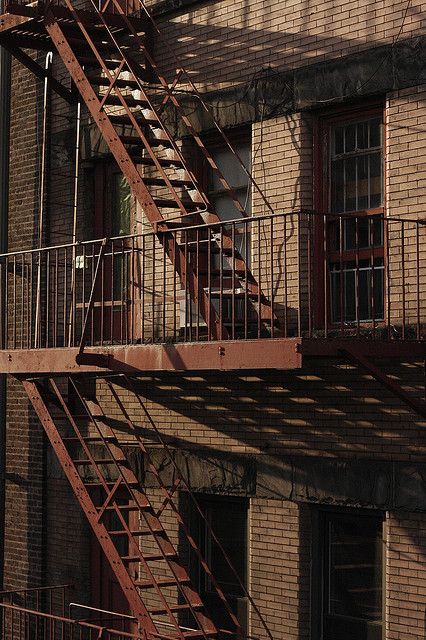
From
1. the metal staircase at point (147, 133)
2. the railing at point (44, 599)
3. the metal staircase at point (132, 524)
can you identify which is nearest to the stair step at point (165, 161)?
the metal staircase at point (147, 133)

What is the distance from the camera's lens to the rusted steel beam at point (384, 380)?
35.5 feet

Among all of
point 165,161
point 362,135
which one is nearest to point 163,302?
point 165,161

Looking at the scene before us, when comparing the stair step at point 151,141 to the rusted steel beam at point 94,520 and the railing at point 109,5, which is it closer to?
the railing at point 109,5

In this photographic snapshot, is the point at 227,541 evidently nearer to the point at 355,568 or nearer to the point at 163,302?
the point at 355,568

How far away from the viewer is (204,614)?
1269cm

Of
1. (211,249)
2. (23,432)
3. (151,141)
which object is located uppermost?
(151,141)

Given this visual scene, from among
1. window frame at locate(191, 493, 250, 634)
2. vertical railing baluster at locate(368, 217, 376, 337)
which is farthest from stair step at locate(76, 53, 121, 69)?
window frame at locate(191, 493, 250, 634)

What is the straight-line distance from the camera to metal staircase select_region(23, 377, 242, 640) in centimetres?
1255

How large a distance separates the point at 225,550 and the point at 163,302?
9.08 ft

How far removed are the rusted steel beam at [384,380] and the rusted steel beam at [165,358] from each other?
51cm

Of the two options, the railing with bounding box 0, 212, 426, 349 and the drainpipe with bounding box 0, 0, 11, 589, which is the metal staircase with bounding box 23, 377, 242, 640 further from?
the drainpipe with bounding box 0, 0, 11, 589

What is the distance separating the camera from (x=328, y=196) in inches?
509

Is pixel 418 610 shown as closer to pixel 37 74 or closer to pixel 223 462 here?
pixel 223 462

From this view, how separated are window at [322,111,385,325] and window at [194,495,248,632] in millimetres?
2444
